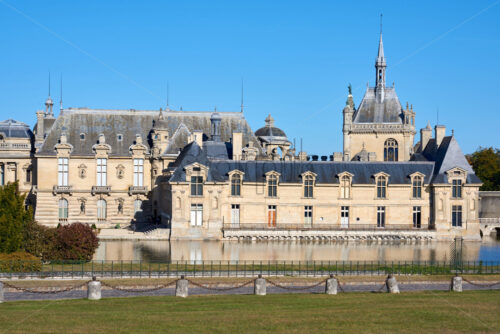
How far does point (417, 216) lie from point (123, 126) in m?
29.2

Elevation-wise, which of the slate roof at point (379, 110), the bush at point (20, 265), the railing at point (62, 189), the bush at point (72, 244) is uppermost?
the slate roof at point (379, 110)

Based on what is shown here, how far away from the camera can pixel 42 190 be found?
234 ft

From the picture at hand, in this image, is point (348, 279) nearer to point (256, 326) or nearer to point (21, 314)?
point (256, 326)

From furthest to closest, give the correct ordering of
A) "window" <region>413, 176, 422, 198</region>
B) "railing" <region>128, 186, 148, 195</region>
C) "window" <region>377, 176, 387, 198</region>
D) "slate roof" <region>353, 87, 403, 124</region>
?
1. "slate roof" <region>353, 87, 403, 124</region>
2. "railing" <region>128, 186, 148, 195</region>
3. "window" <region>413, 176, 422, 198</region>
4. "window" <region>377, 176, 387, 198</region>

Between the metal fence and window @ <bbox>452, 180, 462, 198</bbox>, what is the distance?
21560mm

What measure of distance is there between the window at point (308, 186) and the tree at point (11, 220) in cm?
2683

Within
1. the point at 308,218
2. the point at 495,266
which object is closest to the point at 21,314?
the point at 495,266

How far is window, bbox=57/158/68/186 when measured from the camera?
72.2 m

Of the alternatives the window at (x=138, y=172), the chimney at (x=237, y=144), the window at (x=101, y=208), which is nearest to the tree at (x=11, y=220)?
the window at (x=101, y=208)

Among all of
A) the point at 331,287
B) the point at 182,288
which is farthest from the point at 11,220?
the point at 331,287

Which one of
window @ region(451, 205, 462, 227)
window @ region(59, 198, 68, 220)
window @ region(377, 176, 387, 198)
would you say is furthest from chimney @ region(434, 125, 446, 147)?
window @ region(59, 198, 68, 220)

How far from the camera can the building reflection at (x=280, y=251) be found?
50938 millimetres

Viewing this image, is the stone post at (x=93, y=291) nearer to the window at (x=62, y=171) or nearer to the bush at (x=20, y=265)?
the bush at (x=20, y=265)

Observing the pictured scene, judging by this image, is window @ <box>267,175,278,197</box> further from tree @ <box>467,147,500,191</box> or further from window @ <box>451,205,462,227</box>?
tree @ <box>467,147,500,191</box>
